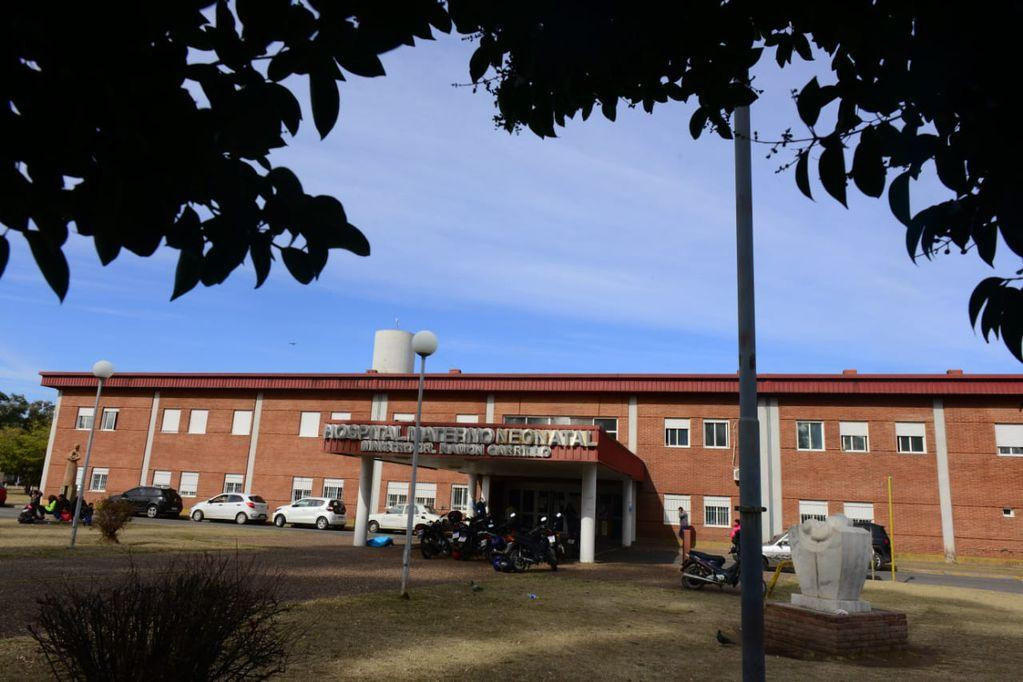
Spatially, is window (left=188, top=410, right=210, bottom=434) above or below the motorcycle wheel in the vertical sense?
above

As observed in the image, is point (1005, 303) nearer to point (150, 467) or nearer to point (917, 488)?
point (917, 488)

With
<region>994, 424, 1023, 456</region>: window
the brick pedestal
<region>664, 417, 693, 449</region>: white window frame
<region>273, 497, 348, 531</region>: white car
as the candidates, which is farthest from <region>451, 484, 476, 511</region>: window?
the brick pedestal

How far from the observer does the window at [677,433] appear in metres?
33.8

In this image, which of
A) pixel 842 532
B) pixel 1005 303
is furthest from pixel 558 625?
pixel 1005 303

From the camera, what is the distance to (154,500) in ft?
117

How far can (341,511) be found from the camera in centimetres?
3475

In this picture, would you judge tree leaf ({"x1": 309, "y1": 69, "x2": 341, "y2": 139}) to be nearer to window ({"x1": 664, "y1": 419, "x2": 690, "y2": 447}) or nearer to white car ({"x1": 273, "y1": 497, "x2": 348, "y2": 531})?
window ({"x1": 664, "y1": 419, "x2": 690, "y2": 447})

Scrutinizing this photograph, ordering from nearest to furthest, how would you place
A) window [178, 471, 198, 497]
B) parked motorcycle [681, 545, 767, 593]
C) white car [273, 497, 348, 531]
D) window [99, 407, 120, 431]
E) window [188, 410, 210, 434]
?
1. parked motorcycle [681, 545, 767, 593]
2. white car [273, 497, 348, 531]
3. window [178, 471, 198, 497]
4. window [188, 410, 210, 434]
5. window [99, 407, 120, 431]

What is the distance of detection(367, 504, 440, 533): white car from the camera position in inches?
1268

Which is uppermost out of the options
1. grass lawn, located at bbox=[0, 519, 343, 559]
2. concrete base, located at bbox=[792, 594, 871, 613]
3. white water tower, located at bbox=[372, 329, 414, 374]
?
white water tower, located at bbox=[372, 329, 414, 374]

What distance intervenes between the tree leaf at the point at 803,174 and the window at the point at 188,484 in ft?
138

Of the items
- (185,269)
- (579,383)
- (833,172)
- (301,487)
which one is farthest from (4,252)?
(301,487)

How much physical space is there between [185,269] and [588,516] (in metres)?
21.3

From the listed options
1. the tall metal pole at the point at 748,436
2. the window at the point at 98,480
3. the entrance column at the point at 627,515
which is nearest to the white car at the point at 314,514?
the window at the point at 98,480
